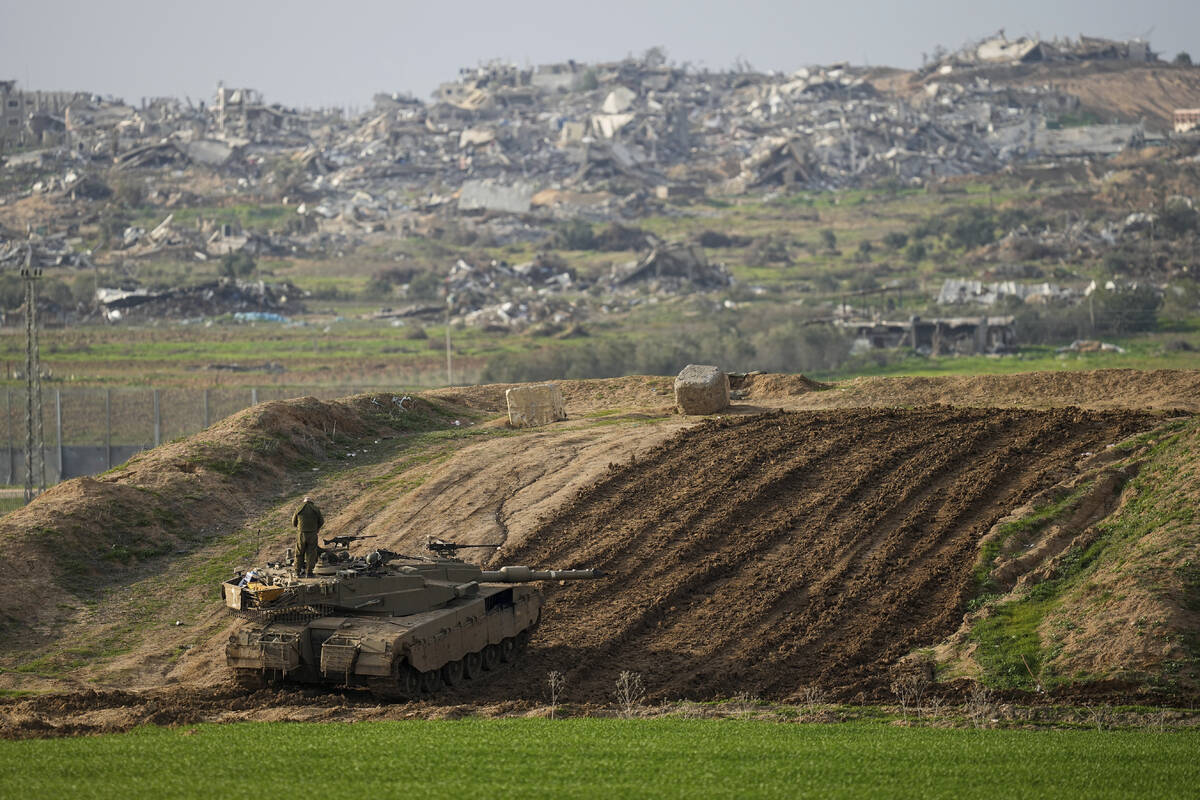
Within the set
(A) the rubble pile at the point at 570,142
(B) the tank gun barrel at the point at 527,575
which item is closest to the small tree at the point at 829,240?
(A) the rubble pile at the point at 570,142

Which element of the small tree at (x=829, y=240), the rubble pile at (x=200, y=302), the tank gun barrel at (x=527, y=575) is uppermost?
the small tree at (x=829, y=240)

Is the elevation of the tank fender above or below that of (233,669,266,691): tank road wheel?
above

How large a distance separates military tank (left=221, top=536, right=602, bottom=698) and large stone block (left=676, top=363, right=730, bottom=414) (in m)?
13.9

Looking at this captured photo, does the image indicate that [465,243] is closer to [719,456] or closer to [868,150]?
[868,150]

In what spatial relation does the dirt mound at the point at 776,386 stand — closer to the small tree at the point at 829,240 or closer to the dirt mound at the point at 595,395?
the dirt mound at the point at 595,395

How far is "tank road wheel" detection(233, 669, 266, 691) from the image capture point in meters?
19.0

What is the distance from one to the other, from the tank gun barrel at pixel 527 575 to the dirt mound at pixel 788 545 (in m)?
0.96

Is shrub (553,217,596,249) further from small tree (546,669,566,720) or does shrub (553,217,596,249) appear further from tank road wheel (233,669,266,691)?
tank road wheel (233,669,266,691)

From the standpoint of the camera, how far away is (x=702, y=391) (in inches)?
1324

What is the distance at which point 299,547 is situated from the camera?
19.9m

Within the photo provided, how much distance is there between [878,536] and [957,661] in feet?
14.1

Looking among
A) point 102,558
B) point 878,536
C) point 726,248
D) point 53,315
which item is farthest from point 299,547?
point 726,248

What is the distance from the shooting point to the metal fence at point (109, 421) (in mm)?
43000

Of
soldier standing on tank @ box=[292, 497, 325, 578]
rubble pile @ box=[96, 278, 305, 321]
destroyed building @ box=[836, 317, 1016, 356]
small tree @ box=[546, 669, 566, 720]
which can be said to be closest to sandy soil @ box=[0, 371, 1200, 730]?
small tree @ box=[546, 669, 566, 720]
